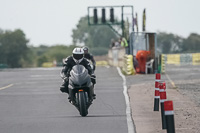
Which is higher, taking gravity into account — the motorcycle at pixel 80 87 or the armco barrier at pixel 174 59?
the motorcycle at pixel 80 87

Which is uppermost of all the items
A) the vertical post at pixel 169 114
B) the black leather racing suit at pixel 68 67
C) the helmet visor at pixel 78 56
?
the helmet visor at pixel 78 56

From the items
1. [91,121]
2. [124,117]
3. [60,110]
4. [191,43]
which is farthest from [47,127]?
[191,43]

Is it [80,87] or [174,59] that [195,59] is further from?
[80,87]

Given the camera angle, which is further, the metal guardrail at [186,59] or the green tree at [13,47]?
the green tree at [13,47]

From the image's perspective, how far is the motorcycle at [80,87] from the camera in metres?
13.9

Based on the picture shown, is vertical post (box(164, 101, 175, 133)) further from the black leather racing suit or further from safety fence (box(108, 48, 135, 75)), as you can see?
safety fence (box(108, 48, 135, 75))

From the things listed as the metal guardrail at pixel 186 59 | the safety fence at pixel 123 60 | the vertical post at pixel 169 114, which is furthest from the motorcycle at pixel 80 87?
the metal guardrail at pixel 186 59

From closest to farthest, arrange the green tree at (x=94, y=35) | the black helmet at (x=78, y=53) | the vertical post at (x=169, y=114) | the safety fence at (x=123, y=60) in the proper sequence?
1. the vertical post at (x=169, y=114)
2. the black helmet at (x=78, y=53)
3. the safety fence at (x=123, y=60)
4. the green tree at (x=94, y=35)

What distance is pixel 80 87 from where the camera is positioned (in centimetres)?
1398

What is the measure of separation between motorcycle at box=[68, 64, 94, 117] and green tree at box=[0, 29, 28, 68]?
90494 millimetres

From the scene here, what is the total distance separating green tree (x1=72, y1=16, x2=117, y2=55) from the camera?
17738cm

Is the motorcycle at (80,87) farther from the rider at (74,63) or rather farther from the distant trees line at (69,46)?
the distant trees line at (69,46)

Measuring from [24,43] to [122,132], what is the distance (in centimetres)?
10047

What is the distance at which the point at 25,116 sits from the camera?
14219 mm
